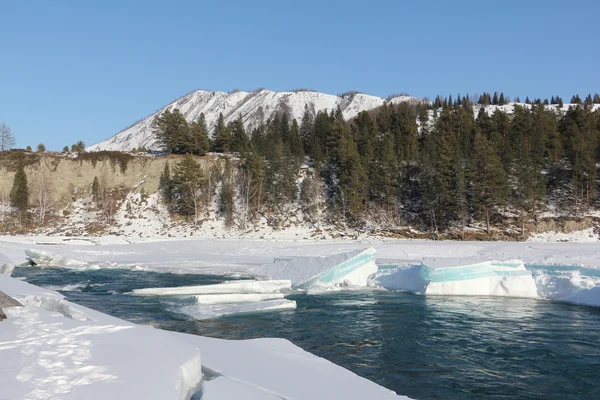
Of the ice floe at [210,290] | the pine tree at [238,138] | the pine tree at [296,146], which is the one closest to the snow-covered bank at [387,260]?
the ice floe at [210,290]

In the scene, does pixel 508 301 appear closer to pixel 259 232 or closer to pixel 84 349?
pixel 84 349

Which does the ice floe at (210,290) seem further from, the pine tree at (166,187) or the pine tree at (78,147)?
the pine tree at (78,147)

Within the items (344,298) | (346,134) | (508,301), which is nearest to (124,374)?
(344,298)

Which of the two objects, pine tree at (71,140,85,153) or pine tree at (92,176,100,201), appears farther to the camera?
pine tree at (71,140,85,153)

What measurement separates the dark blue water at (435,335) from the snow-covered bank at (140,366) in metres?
1.68

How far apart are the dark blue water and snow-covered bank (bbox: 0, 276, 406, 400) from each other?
1677mm

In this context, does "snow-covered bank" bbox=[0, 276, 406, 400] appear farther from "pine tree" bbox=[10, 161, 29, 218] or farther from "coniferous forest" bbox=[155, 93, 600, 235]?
"pine tree" bbox=[10, 161, 29, 218]

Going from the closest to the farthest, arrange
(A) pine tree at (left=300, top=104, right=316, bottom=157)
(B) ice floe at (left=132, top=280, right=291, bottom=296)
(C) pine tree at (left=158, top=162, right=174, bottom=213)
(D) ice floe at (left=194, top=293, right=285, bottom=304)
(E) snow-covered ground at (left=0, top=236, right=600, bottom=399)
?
(E) snow-covered ground at (left=0, top=236, right=600, bottom=399), (D) ice floe at (left=194, top=293, right=285, bottom=304), (B) ice floe at (left=132, top=280, right=291, bottom=296), (C) pine tree at (left=158, top=162, right=174, bottom=213), (A) pine tree at (left=300, top=104, right=316, bottom=157)

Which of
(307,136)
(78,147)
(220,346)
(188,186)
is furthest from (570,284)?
(78,147)

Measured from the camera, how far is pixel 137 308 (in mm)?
14102

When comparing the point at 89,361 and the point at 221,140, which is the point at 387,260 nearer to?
the point at 89,361

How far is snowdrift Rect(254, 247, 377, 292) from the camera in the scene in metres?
18.7

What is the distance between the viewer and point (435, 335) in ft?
36.3

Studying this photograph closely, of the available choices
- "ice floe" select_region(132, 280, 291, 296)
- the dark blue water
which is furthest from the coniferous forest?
"ice floe" select_region(132, 280, 291, 296)
